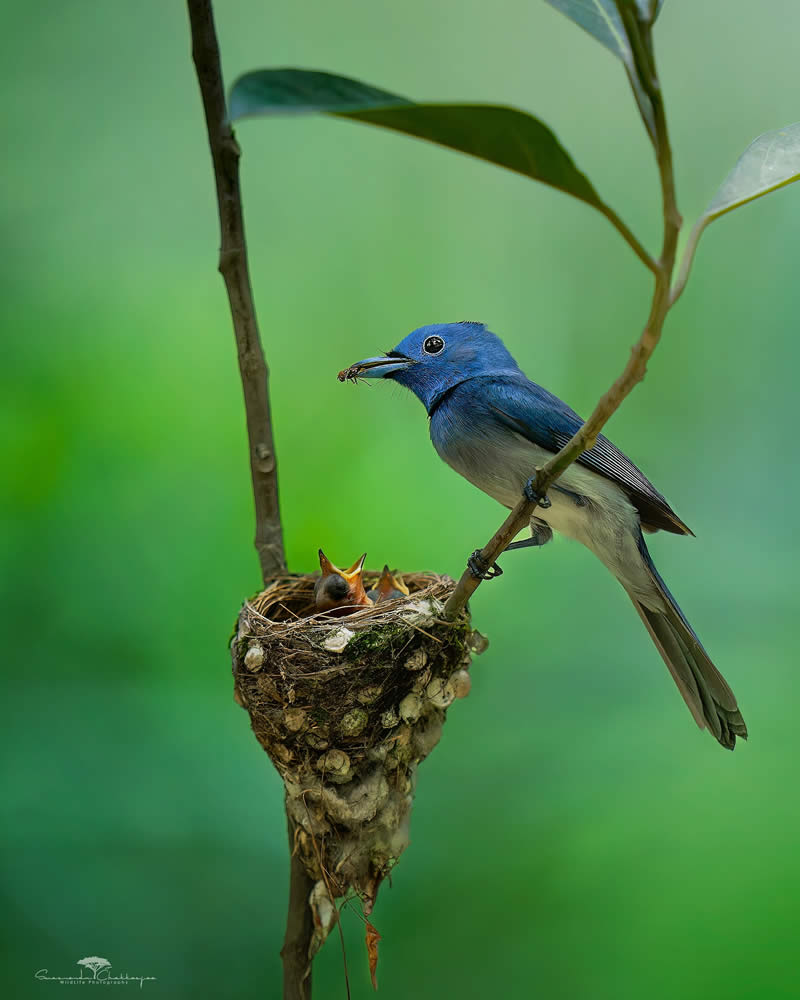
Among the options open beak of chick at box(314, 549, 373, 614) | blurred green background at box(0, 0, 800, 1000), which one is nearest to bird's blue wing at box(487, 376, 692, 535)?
open beak of chick at box(314, 549, 373, 614)

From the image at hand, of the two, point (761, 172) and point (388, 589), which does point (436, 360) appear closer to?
point (388, 589)

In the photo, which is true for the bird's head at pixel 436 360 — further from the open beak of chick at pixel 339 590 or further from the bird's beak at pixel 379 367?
the open beak of chick at pixel 339 590

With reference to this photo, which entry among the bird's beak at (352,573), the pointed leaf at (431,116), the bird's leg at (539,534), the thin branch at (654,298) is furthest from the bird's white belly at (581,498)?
the pointed leaf at (431,116)

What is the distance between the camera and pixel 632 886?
7.06ft

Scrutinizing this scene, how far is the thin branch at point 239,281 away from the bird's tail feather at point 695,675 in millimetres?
749

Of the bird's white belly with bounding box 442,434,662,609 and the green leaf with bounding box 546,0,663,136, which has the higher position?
the green leaf with bounding box 546,0,663,136

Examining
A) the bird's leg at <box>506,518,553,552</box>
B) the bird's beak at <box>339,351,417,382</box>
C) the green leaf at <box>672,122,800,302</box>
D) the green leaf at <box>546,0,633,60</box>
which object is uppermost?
the green leaf at <box>546,0,633,60</box>

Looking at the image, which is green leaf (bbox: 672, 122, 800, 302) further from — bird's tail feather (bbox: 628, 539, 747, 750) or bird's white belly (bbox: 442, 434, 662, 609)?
bird's tail feather (bbox: 628, 539, 747, 750)

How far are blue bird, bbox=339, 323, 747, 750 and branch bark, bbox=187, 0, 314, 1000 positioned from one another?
35cm

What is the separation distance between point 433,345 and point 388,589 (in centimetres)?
54

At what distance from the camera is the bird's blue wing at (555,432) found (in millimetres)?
1512

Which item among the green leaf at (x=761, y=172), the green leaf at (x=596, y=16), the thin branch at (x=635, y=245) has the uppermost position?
the green leaf at (x=596, y=16)

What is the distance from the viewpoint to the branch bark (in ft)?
4.53

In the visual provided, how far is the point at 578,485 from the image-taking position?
60.1 inches
